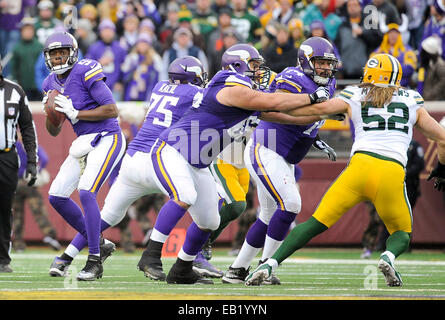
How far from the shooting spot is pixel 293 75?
795 cm

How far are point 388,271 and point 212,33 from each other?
7.94 m

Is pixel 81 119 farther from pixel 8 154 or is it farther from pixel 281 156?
pixel 281 156

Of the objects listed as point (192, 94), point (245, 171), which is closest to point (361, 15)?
point (245, 171)

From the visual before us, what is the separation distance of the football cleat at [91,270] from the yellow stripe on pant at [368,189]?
1878 mm

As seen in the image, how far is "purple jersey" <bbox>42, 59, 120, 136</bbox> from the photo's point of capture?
8.01 m

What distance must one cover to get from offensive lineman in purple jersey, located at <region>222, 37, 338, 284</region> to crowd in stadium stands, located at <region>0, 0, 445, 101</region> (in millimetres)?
4170

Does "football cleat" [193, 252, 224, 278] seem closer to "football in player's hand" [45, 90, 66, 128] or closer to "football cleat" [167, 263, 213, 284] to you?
"football cleat" [167, 263, 213, 284]

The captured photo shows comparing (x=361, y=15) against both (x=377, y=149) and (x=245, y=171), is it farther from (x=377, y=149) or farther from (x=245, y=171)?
(x=377, y=149)

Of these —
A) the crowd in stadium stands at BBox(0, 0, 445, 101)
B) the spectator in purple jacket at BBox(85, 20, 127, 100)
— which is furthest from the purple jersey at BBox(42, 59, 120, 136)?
the spectator in purple jacket at BBox(85, 20, 127, 100)

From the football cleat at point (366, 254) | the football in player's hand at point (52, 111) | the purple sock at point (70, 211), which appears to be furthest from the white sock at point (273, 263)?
the football cleat at point (366, 254)

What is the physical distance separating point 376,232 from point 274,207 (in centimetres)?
419

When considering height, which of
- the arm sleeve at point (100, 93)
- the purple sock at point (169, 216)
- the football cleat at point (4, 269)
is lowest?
the football cleat at point (4, 269)

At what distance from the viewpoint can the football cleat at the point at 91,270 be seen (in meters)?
7.64

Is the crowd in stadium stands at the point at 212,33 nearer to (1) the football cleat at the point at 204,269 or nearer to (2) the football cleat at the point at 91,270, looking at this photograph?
(1) the football cleat at the point at 204,269
